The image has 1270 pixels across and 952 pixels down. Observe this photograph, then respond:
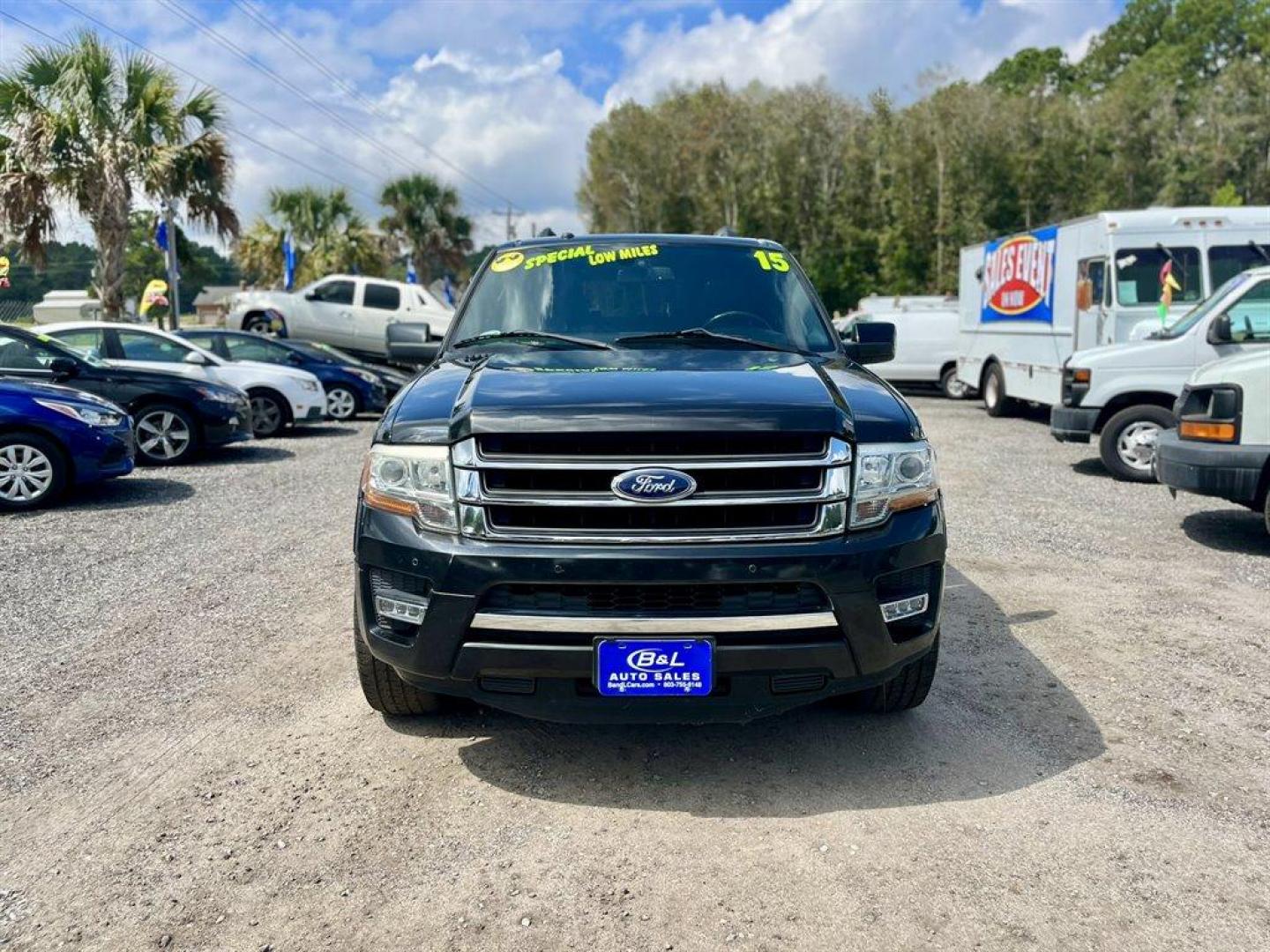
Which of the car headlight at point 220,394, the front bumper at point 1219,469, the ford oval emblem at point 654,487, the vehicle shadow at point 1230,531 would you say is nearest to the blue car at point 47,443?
the car headlight at point 220,394

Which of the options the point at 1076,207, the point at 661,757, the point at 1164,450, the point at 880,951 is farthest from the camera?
the point at 1076,207

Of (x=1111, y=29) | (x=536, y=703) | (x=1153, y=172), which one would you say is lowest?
(x=536, y=703)

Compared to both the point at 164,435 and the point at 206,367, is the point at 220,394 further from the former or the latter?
the point at 206,367

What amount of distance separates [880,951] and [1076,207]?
4834 cm

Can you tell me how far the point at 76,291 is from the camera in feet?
154

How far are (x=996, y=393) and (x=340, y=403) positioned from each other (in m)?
10.2

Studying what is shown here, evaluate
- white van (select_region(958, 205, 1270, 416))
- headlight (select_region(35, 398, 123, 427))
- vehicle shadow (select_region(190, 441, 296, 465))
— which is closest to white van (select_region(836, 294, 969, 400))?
white van (select_region(958, 205, 1270, 416))

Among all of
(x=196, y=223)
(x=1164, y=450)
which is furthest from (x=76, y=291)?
(x=1164, y=450)

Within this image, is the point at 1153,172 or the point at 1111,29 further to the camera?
the point at 1111,29

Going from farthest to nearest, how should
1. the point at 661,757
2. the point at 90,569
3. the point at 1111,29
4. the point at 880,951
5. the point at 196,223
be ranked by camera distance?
the point at 1111,29 < the point at 196,223 < the point at 90,569 < the point at 661,757 < the point at 880,951

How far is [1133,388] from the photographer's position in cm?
1085

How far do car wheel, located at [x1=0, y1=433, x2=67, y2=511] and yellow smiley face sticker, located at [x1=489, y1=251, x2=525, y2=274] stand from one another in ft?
18.3

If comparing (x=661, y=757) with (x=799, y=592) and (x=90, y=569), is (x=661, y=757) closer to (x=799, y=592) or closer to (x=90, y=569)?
(x=799, y=592)

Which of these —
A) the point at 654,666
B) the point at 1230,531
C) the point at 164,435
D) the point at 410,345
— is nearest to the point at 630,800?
the point at 654,666
